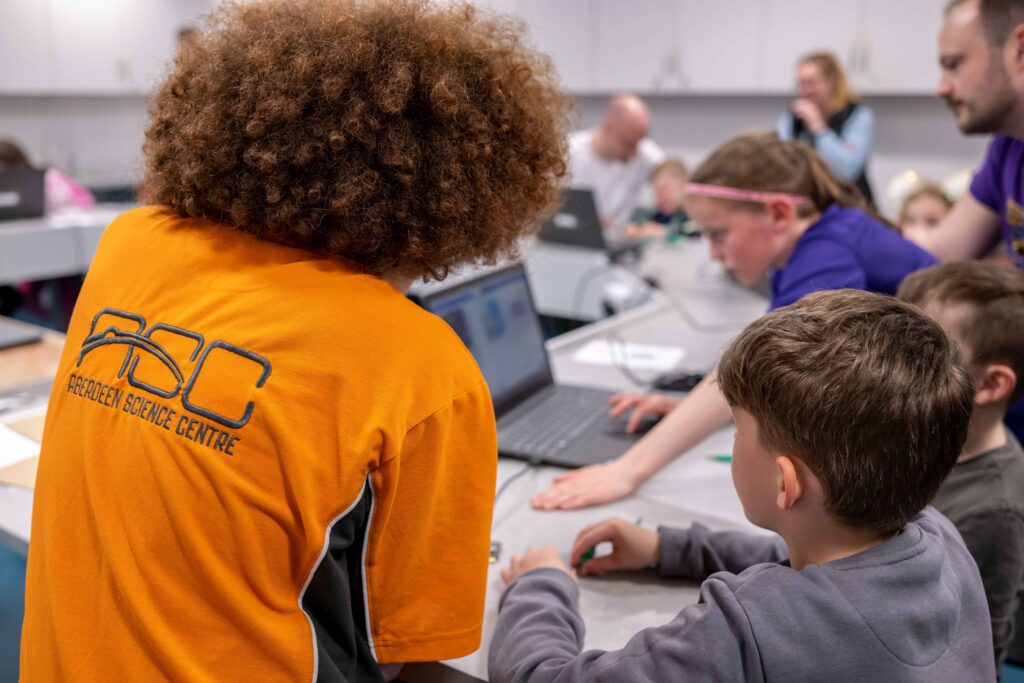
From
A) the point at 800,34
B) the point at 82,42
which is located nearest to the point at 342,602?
the point at 800,34

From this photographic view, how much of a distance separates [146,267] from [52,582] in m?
0.27

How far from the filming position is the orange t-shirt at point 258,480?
0.63 metres

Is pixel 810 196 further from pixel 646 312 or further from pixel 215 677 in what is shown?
pixel 215 677

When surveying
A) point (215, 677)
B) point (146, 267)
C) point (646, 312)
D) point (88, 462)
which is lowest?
point (646, 312)

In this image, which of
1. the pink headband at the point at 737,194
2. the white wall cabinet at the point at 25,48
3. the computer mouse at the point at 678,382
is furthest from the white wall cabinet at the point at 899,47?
the white wall cabinet at the point at 25,48

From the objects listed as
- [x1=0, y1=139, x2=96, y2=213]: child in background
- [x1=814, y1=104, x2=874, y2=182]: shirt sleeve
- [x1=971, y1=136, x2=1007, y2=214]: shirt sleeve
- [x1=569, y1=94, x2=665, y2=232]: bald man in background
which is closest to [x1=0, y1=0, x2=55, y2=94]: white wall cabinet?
[x1=0, y1=139, x2=96, y2=213]: child in background

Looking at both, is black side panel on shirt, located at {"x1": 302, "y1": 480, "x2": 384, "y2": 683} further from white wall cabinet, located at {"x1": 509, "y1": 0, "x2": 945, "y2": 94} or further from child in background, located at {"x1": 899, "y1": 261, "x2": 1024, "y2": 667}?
white wall cabinet, located at {"x1": 509, "y1": 0, "x2": 945, "y2": 94}

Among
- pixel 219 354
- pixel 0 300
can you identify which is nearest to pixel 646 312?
pixel 219 354

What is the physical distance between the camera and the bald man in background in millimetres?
3916

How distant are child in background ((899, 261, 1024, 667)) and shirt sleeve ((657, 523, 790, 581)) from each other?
244mm

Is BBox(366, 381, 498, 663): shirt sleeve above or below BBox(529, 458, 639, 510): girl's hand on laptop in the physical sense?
above

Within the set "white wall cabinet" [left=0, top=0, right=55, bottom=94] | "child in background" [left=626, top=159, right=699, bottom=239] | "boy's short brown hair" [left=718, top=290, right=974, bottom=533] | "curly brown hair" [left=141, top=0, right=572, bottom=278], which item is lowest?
"child in background" [left=626, top=159, right=699, bottom=239]

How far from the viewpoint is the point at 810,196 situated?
1.59m

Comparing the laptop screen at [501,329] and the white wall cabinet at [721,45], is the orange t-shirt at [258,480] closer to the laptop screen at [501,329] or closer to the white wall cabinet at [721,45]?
the laptop screen at [501,329]
